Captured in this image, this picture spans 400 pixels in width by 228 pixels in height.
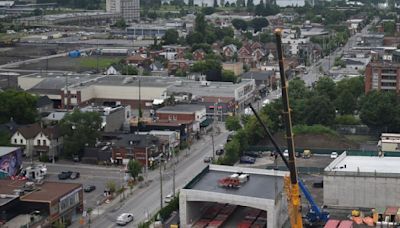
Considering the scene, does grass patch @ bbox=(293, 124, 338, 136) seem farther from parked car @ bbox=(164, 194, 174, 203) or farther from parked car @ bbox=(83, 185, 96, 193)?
parked car @ bbox=(83, 185, 96, 193)

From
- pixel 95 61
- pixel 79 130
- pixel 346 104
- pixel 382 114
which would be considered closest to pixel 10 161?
pixel 79 130

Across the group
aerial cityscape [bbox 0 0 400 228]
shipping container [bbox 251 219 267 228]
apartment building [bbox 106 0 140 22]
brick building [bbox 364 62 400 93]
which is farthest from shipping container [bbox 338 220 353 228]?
apartment building [bbox 106 0 140 22]

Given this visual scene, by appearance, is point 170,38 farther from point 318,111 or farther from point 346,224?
point 346,224

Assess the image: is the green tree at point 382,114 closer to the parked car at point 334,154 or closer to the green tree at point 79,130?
the parked car at point 334,154

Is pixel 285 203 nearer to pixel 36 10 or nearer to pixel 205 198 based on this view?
pixel 205 198

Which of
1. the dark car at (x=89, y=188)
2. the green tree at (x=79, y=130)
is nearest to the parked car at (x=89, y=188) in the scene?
the dark car at (x=89, y=188)

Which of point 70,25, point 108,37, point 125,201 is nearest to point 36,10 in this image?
point 70,25
